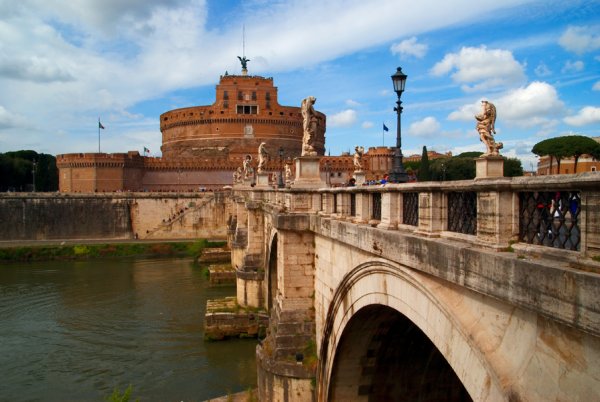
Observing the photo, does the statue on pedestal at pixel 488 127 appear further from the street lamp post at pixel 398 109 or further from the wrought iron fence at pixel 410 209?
the street lamp post at pixel 398 109

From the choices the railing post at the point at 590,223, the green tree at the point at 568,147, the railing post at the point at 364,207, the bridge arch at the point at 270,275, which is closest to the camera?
the railing post at the point at 590,223

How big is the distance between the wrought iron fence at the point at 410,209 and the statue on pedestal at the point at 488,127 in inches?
48.8

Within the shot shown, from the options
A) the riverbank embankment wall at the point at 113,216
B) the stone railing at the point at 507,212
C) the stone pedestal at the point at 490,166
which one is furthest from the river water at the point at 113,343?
the riverbank embankment wall at the point at 113,216

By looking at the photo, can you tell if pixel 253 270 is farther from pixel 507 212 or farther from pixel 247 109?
pixel 247 109

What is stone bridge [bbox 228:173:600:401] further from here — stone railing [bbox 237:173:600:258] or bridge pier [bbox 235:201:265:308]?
bridge pier [bbox 235:201:265:308]

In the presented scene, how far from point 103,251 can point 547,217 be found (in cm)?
4300

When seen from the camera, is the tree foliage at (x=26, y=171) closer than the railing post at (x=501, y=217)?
No

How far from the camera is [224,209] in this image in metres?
50.7

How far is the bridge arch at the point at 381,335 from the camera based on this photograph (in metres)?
4.94

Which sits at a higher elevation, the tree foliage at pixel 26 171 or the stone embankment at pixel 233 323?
the tree foliage at pixel 26 171

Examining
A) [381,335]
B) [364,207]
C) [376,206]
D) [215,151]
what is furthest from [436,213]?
[215,151]

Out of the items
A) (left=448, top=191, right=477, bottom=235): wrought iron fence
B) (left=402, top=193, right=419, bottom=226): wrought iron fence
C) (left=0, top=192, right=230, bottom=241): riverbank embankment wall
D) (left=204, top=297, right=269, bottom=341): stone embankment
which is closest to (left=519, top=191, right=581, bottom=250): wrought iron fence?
(left=448, top=191, right=477, bottom=235): wrought iron fence

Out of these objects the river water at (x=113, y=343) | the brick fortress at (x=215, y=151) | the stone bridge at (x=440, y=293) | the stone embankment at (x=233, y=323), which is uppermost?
the brick fortress at (x=215, y=151)

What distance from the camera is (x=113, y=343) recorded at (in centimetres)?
1966
